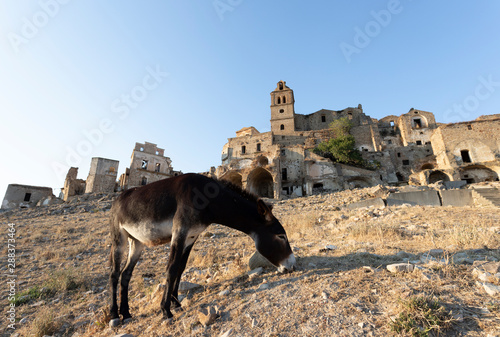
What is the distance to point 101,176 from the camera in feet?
107

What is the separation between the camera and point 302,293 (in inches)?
106

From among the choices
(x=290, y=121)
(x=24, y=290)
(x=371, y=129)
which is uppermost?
(x=290, y=121)

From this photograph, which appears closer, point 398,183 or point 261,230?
point 261,230

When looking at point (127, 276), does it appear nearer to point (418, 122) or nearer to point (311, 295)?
point (311, 295)

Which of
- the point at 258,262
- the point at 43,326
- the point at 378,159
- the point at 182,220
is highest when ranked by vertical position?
the point at 378,159

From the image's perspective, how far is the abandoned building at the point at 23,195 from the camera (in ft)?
90.7

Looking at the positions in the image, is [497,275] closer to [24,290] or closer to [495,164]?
[24,290]

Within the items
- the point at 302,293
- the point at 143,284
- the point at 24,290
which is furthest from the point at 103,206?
the point at 302,293

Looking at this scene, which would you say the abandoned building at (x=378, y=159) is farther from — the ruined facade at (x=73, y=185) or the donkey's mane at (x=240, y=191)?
the ruined facade at (x=73, y=185)

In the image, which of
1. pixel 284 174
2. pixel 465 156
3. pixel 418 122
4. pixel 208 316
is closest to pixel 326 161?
pixel 284 174

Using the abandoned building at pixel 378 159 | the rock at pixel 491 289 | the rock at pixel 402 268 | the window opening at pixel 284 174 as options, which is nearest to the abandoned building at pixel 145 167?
the abandoned building at pixel 378 159

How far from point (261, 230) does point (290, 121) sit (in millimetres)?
42534

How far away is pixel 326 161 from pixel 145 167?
26504 millimetres

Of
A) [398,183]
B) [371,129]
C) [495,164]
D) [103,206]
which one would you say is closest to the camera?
[103,206]
